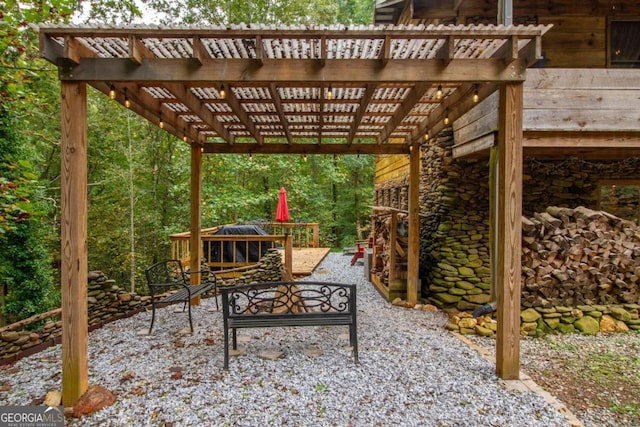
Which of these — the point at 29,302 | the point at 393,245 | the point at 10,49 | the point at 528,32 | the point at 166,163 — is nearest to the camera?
the point at 528,32

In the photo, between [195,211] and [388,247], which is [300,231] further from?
[195,211]

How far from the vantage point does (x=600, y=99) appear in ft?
14.2

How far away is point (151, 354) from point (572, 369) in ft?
14.1

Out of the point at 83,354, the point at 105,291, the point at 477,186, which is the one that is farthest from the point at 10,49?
the point at 477,186

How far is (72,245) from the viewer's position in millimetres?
2539

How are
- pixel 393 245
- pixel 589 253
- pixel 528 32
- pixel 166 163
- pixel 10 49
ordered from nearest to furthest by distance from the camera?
pixel 528 32 → pixel 10 49 → pixel 589 253 → pixel 393 245 → pixel 166 163

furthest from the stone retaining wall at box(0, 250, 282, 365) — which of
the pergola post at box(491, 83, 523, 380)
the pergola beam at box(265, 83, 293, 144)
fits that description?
the pergola post at box(491, 83, 523, 380)

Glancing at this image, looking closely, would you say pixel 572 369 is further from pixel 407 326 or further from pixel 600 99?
pixel 600 99

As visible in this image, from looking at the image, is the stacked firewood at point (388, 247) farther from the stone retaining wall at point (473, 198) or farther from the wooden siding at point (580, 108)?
the wooden siding at point (580, 108)

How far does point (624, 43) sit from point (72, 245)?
8190 millimetres

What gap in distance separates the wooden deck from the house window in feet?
21.6

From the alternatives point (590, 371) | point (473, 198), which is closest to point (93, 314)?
point (590, 371)

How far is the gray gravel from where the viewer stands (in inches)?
92.0

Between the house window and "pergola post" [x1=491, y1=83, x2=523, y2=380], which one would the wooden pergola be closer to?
"pergola post" [x1=491, y1=83, x2=523, y2=380]
